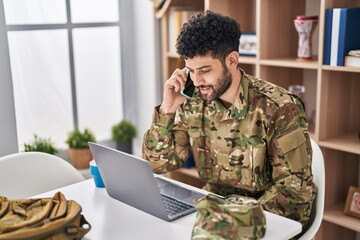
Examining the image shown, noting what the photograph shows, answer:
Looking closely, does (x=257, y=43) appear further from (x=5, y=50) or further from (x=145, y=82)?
(x=5, y=50)

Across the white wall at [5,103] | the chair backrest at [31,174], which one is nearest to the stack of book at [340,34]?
the chair backrest at [31,174]

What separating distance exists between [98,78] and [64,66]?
0.82 ft

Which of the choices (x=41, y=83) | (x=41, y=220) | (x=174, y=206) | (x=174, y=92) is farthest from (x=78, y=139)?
(x=41, y=220)

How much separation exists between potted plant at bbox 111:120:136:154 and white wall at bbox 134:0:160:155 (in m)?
0.13

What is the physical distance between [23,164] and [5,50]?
2.43 ft

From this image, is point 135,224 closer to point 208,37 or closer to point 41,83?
point 208,37

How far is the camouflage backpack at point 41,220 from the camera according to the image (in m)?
1.25

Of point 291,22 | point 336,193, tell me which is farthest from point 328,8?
point 336,193

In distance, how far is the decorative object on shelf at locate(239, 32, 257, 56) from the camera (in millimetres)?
2645

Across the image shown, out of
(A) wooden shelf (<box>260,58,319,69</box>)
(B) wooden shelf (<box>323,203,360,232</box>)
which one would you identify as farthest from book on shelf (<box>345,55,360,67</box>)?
(B) wooden shelf (<box>323,203,360,232</box>)

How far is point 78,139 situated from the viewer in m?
2.81

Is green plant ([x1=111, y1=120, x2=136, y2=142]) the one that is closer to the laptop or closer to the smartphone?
the smartphone

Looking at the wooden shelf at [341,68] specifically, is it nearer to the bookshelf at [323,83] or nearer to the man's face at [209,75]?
the bookshelf at [323,83]

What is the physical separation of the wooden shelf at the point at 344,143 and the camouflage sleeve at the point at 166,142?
2.33 feet
